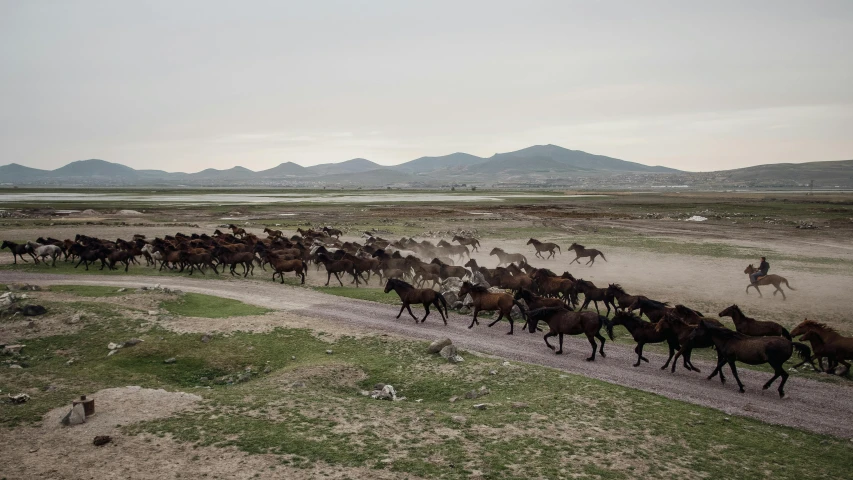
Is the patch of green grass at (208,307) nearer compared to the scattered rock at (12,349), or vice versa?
the scattered rock at (12,349)

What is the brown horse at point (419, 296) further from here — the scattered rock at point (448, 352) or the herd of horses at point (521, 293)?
the scattered rock at point (448, 352)

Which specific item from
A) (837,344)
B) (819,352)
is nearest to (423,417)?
(819,352)

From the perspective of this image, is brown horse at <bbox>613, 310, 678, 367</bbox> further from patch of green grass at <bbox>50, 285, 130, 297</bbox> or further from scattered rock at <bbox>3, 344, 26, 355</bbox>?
patch of green grass at <bbox>50, 285, 130, 297</bbox>

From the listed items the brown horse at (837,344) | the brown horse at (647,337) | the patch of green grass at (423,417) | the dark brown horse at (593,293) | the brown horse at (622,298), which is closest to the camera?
the patch of green grass at (423,417)

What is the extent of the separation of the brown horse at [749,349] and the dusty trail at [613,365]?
0.50 meters

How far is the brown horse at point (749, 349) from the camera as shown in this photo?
35.6 feet

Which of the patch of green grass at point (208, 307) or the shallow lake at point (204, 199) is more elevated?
the shallow lake at point (204, 199)

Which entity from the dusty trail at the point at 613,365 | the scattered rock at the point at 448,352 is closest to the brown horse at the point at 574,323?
the dusty trail at the point at 613,365

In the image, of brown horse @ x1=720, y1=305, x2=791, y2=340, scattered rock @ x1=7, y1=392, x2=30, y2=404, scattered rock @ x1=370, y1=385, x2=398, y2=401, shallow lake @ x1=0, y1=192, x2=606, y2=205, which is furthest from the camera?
shallow lake @ x1=0, y1=192, x2=606, y2=205

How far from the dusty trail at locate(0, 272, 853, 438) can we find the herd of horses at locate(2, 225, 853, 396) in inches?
14.4

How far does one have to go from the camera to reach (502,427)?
29.0 feet

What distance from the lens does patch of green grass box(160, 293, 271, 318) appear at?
1731 centimetres

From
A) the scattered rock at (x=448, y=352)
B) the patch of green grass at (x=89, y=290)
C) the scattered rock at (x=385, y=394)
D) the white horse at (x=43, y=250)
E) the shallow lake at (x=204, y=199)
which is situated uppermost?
the shallow lake at (x=204, y=199)

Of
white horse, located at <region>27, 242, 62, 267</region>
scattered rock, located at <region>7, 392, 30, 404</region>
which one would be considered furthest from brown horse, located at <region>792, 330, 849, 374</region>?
white horse, located at <region>27, 242, 62, 267</region>
